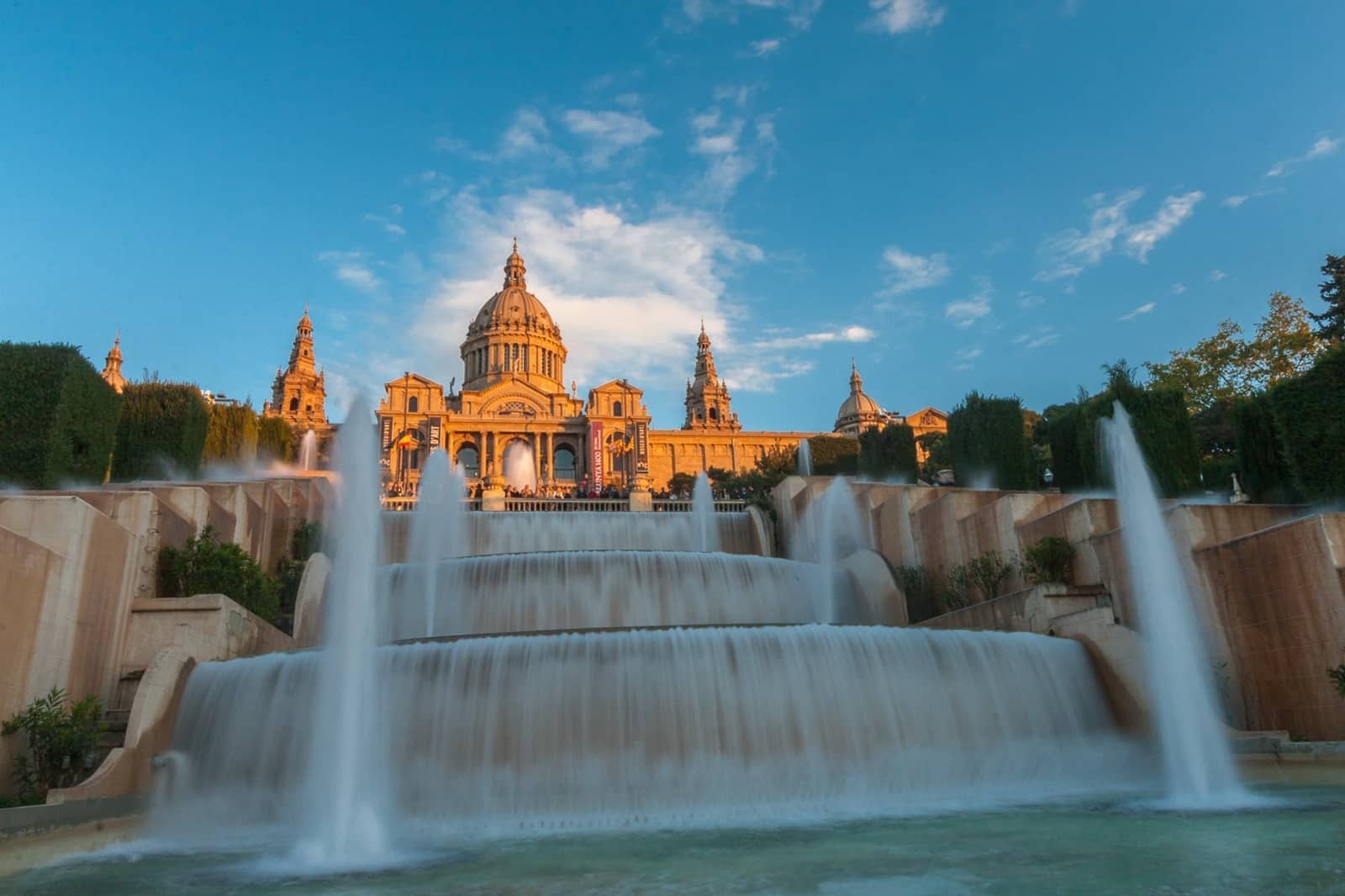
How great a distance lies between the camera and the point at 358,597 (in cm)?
1009

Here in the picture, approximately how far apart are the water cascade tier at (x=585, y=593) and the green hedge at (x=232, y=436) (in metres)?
10.8

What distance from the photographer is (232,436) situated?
2688cm

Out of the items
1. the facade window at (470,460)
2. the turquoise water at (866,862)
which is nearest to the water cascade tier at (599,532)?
the turquoise water at (866,862)

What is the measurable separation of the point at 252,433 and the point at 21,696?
19.0 meters

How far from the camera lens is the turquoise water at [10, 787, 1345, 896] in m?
5.96

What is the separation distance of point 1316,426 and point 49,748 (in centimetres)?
1954

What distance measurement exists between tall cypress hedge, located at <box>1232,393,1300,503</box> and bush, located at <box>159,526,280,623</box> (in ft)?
68.4

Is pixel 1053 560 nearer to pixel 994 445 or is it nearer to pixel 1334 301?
pixel 994 445

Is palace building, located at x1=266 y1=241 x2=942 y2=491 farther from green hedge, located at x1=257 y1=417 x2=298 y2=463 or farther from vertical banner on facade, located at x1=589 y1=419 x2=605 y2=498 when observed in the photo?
green hedge, located at x1=257 y1=417 x2=298 y2=463

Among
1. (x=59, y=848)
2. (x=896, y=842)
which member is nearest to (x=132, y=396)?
(x=59, y=848)

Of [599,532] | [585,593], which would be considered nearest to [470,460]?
[599,532]

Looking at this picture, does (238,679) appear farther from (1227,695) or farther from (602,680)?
(1227,695)

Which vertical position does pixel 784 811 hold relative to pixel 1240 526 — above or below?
below

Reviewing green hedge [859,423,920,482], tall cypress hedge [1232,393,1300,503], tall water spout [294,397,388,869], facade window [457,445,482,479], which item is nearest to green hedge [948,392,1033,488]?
tall cypress hedge [1232,393,1300,503]
